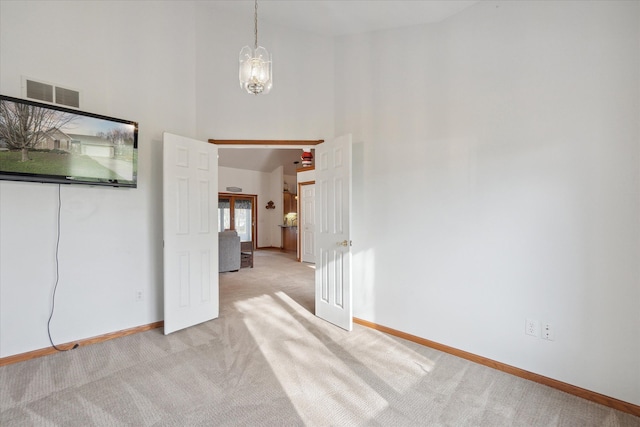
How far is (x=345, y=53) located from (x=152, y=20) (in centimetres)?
213

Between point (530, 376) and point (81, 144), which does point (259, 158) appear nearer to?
point (81, 144)

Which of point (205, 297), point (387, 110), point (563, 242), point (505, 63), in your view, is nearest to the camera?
point (563, 242)

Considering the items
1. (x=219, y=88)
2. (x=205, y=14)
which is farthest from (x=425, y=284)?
(x=205, y=14)

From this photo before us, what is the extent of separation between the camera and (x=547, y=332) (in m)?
2.06

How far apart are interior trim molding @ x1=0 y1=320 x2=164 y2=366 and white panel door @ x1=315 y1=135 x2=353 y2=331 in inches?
74.3

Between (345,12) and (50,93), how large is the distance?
2.85m

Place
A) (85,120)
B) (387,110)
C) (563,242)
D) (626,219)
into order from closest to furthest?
1. (626,219)
2. (563,242)
3. (85,120)
4. (387,110)

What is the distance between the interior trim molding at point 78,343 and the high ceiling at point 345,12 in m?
3.67

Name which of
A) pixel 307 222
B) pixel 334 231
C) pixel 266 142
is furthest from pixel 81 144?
pixel 307 222

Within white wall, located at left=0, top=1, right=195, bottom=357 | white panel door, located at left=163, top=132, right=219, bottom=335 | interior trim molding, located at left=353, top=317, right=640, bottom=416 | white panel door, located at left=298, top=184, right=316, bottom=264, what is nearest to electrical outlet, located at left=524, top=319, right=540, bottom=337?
interior trim molding, located at left=353, top=317, right=640, bottom=416

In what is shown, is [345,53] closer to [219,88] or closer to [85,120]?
[219,88]

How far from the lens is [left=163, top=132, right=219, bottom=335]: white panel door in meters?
2.92

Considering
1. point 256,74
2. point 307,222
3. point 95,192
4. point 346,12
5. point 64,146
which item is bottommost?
point 307,222

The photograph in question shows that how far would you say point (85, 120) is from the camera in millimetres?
2564
